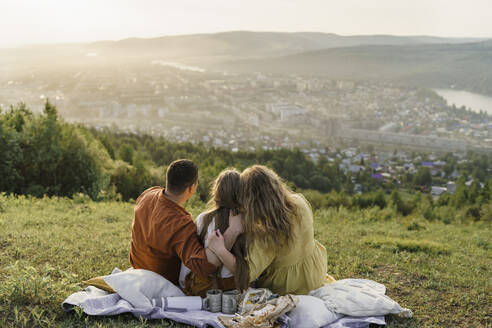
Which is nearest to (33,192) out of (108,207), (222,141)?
(108,207)

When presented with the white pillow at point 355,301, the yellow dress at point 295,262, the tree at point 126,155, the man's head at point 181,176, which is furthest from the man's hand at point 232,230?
the tree at point 126,155

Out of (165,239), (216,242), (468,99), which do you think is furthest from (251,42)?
(216,242)

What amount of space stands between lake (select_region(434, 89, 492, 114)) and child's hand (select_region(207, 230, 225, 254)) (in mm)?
110144

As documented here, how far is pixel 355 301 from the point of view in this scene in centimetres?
379

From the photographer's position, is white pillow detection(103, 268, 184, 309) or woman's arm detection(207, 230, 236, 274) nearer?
woman's arm detection(207, 230, 236, 274)

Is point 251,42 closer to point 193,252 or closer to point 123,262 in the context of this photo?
point 123,262

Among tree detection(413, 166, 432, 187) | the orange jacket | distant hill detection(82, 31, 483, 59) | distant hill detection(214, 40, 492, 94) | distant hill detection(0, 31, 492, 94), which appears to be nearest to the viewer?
the orange jacket

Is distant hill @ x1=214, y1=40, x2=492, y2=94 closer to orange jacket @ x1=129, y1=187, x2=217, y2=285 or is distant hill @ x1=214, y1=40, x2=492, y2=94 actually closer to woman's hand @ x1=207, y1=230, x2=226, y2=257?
orange jacket @ x1=129, y1=187, x2=217, y2=285

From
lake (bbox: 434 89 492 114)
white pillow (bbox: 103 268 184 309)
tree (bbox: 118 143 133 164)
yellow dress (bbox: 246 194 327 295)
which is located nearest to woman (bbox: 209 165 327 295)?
yellow dress (bbox: 246 194 327 295)

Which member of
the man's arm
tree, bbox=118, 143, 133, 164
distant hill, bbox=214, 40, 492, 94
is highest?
distant hill, bbox=214, 40, 492, 94

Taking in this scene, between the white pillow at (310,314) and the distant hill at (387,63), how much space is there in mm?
135999

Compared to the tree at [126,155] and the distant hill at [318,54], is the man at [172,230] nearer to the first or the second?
the tree at [126,155]

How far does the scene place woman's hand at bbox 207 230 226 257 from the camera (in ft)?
11.5

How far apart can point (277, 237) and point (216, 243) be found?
502 mm
